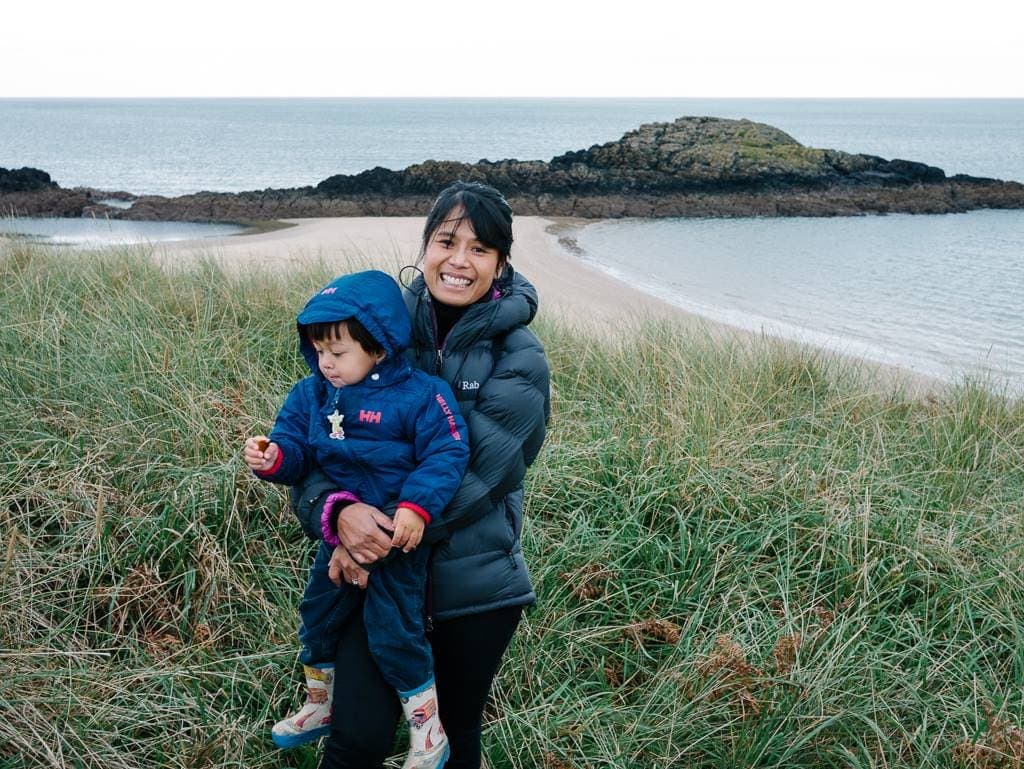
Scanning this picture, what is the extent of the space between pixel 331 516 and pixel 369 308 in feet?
1.58

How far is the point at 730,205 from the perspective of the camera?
3048 centimetres

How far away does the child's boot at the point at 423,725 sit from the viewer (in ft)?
6.29

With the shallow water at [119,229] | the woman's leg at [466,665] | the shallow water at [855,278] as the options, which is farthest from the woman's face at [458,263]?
the shallow water at [119,229]

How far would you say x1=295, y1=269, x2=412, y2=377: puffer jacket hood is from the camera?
1.89 meters

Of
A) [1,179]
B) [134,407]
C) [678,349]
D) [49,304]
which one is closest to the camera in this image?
[134,407]

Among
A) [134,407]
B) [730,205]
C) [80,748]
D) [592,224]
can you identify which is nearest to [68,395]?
[134,407]

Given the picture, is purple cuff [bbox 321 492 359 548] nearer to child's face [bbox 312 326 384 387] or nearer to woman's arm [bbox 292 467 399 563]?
woman's arm [bbox 292 467 399 563]

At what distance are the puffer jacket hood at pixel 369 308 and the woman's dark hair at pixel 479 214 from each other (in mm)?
220

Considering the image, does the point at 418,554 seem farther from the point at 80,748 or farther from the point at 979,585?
the point at 979,585

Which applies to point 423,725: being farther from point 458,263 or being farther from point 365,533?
point 458,263

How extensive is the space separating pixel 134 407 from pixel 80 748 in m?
1.93

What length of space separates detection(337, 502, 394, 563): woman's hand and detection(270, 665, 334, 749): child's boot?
47 cm

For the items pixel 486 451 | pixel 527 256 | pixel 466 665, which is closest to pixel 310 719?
pixel 466 665

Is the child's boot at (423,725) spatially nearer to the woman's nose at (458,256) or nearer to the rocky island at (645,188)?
the woman's nose at (458,256)
